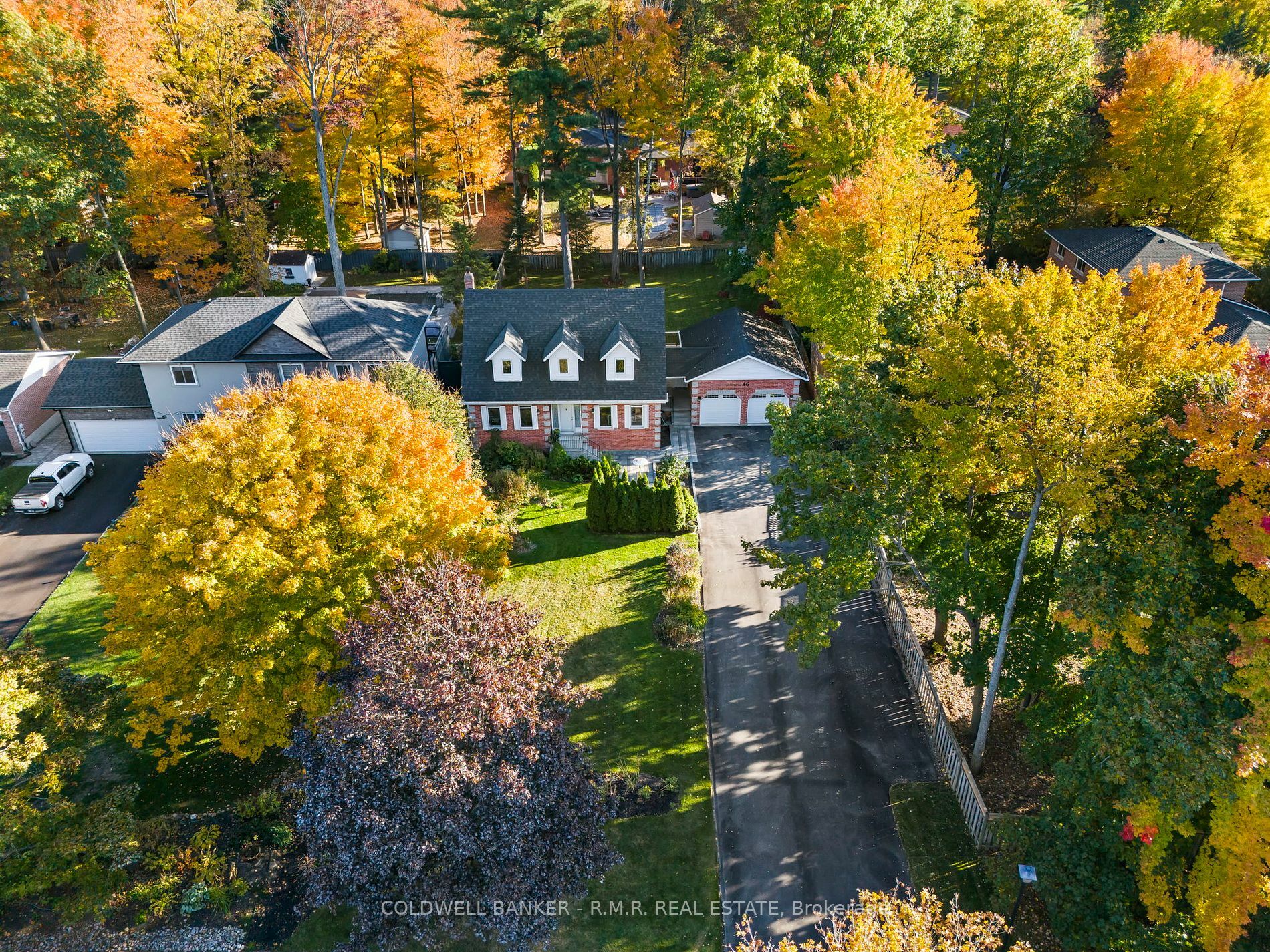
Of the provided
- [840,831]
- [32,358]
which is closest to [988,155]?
[840,831]

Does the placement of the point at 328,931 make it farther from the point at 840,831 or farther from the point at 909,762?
the point at 909,762

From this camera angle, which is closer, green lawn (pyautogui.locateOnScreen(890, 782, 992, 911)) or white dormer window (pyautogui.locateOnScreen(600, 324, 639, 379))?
green lawn (pyautogui.locateOnScreen(890, 782, 992, 911))

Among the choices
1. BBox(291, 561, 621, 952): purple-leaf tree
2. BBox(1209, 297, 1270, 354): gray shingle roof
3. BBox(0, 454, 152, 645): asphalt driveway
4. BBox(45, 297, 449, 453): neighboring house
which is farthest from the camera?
BBox(45, 297, 449, 453): neighboring house

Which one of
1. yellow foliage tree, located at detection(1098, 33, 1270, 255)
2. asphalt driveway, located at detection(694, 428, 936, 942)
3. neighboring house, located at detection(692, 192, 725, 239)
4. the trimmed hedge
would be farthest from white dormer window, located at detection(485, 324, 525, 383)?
yellow foliage tree, located at detection(1098, 33, 1270, 255)

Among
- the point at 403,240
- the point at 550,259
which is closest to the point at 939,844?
the point at 550,259

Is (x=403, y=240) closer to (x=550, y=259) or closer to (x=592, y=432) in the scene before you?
(x=550, y=259)

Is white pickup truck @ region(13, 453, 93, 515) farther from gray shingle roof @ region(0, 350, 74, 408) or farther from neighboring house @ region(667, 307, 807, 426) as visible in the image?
neighboring house @ region(667, 307, 807, 426)

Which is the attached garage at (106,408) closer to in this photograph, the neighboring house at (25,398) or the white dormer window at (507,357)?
the neighboring house at (25,398)

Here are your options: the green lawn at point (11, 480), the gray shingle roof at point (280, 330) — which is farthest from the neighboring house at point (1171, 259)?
the green lawn at point (11, 480)
